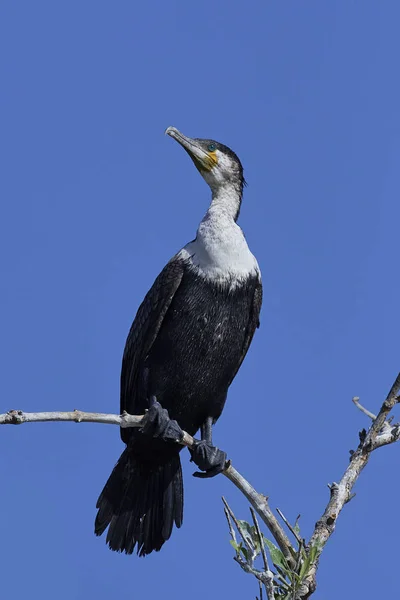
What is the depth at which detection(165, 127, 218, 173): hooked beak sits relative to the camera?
661 cm

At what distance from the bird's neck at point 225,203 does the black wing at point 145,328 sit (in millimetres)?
412

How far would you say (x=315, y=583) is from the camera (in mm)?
4500

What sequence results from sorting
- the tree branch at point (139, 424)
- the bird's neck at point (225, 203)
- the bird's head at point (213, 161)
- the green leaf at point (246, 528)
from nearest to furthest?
the tree branch at point (139, 424) < the green leaf at point (246, 528) < the bird's neck at point (225, 203) < the bird's head at point (213, 161)

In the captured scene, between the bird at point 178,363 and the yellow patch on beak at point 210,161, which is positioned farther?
the yellow patch on beak at point 210,161

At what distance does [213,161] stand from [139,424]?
2207 mm

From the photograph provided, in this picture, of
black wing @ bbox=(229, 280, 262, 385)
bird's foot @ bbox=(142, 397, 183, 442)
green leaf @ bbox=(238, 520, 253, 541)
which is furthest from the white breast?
green leaf @ bbox=(238, 520, 253, 541)

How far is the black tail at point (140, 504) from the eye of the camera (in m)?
6.18

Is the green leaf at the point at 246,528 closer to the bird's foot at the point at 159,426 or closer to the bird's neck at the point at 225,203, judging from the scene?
the bird's foot at the point at 159,426

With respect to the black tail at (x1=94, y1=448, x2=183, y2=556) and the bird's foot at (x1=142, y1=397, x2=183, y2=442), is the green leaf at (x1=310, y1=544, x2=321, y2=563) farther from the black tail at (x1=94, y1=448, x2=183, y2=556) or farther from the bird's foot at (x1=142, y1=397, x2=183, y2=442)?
the black tail at (x1=94, y1=448, x2=183, y2=556)

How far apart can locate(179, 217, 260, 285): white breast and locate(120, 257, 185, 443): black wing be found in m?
0.12

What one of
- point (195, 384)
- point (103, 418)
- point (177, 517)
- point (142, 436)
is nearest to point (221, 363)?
point (195, 384)

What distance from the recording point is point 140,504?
20.5 ft

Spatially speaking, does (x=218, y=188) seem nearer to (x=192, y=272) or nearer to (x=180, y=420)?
(x=192, y=272)

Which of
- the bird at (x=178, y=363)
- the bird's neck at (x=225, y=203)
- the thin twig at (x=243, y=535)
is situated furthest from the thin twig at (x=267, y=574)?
the bird's neck at (x=225, y=203)
